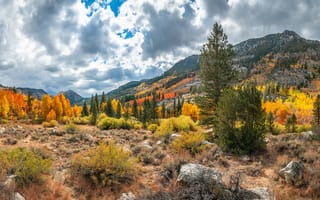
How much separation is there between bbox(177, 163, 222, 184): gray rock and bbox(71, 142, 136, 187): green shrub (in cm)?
216

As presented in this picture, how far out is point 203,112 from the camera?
2077 cm

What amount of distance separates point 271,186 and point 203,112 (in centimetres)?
1327

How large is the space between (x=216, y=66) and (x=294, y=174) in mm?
13396

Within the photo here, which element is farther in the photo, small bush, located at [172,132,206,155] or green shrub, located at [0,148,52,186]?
small bush, located at [172,132,206,155]

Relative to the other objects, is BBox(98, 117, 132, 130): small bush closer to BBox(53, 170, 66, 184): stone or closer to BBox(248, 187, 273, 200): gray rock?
BBox(53, 170, 66, 184): stone

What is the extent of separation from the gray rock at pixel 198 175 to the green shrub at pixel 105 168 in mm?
2164

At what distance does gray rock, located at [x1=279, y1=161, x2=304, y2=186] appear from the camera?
7562 millimetres

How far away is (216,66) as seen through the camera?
1969 cm

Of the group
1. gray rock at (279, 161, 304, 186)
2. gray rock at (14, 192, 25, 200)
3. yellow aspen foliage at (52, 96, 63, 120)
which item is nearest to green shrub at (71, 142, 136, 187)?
gray rock at (14, 192, 25, 200)

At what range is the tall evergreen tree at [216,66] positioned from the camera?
64.2ft

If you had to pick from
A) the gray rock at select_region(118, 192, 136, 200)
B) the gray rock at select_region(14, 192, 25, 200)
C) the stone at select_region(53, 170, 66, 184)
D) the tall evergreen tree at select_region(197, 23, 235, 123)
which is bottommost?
the gray rock at select_region(118, 192, 136, 200)

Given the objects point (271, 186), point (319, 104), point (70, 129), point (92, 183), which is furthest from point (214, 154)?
point (319, 104)

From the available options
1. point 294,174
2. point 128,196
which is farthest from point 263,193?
point 128,196

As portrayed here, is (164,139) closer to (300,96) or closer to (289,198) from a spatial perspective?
(289,198)
